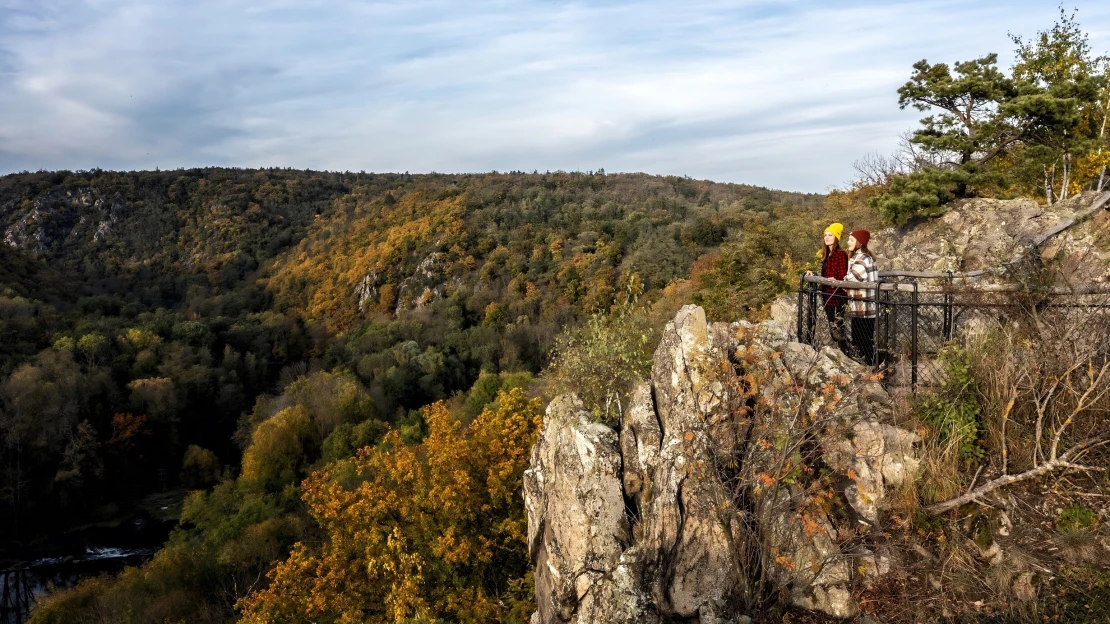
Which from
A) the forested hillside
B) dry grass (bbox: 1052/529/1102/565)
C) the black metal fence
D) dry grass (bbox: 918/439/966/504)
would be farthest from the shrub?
the forested hillside

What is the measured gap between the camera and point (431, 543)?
1532cm

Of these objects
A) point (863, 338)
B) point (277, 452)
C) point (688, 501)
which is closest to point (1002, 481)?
point (863, 338)

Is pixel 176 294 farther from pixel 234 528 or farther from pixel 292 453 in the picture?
pixel 234 528

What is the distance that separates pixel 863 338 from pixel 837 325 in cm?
37

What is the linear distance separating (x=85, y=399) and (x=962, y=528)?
→ 50823 millimetres

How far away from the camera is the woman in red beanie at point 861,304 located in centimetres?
798

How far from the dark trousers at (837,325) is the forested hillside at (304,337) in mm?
4053

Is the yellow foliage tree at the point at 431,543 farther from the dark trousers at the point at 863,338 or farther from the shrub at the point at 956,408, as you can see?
the shrub at the point at 956,408

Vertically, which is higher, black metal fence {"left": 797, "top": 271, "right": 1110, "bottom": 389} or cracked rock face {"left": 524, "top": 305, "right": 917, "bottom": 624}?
black metal fence {"left": 797, "top": 271, "right": 1110, "bottom": 389}

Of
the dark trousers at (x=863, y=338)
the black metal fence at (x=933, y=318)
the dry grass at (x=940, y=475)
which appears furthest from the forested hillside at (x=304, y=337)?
the dry grass at (x=940, y=475)

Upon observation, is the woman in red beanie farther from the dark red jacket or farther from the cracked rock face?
the cracked rock face

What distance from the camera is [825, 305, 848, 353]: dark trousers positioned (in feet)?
26.2

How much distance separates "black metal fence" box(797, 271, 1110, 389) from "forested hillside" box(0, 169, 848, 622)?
4381mm

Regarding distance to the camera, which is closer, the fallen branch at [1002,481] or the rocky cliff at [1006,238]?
the fallen branch at [1002,481]
